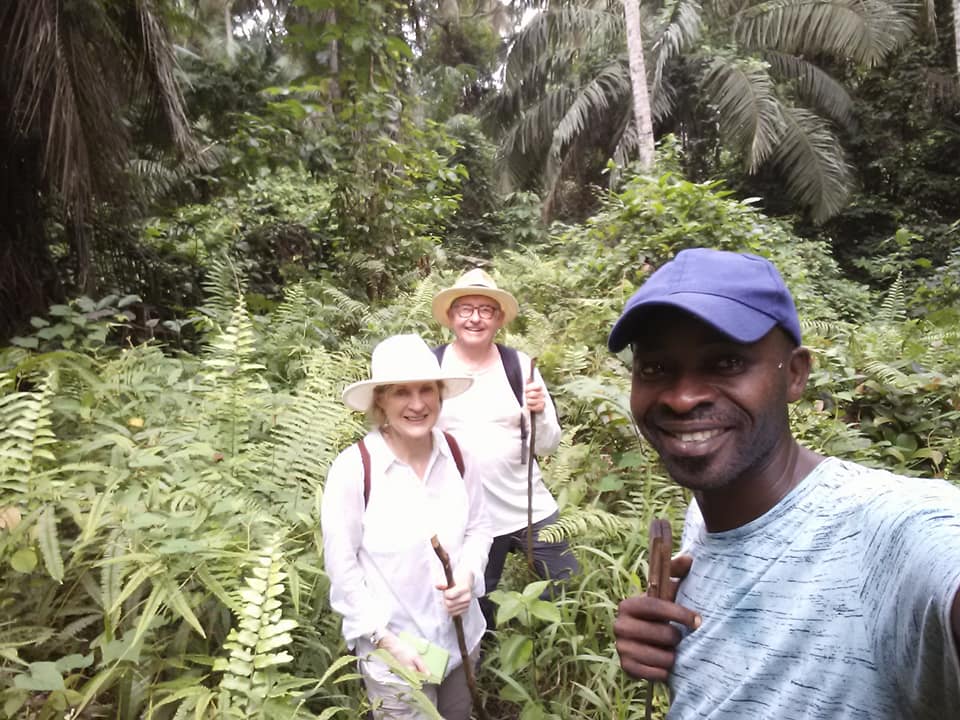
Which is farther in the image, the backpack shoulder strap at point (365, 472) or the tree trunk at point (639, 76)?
the tree trunk at point (639, 76)

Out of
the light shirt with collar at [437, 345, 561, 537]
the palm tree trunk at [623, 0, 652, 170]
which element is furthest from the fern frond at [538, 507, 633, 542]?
the palm tree trunk at [623, 0, 652, 170]

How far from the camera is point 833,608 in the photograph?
75cm

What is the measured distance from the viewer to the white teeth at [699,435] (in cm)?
93

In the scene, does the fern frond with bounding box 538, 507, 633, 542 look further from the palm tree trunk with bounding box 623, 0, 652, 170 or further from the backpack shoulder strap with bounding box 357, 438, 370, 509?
the palm tree trunk with bounding box 623, 0, 652, 170

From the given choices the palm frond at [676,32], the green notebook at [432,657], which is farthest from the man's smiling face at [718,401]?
the palm frond at [676,32]

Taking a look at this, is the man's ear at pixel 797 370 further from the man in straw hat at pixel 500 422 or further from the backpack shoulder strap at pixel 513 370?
the backpack shoulder strap at pixel 513 370

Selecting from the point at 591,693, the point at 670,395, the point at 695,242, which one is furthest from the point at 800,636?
the point at 695,242

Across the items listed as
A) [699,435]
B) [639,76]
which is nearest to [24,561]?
[699,435]

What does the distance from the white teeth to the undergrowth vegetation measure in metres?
1.10

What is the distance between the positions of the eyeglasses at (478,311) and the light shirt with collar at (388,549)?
3.24ft

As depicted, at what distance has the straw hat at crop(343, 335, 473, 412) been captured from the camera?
2.09 metres

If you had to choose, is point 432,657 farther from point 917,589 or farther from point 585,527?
point 917,589

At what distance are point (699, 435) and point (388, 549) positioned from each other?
1.30 meters

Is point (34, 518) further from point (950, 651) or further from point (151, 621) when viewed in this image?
point (950, 651)
